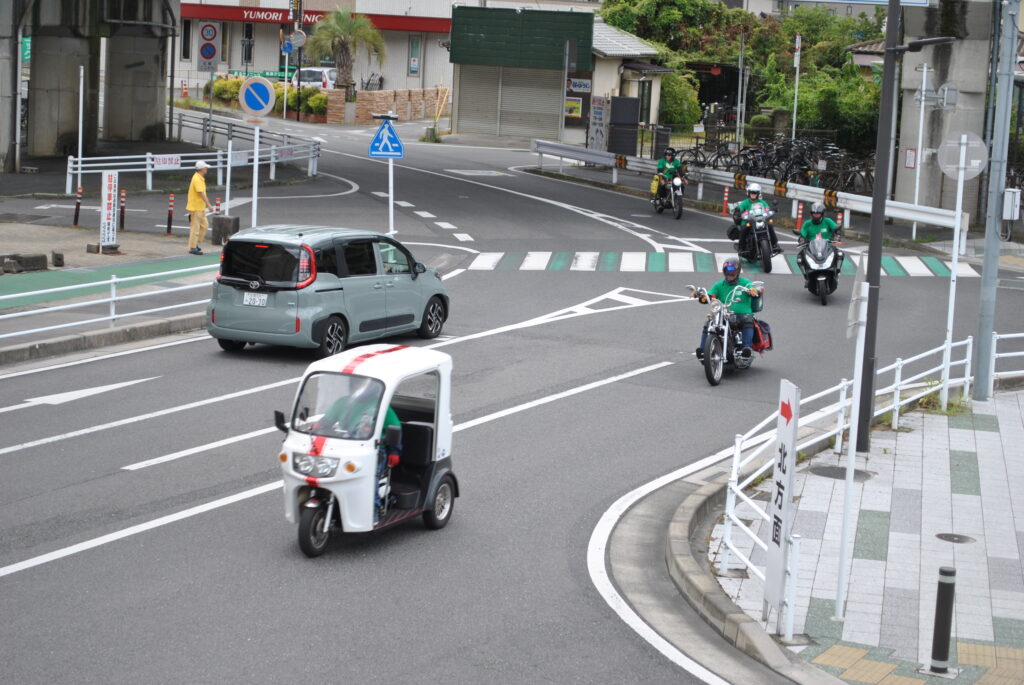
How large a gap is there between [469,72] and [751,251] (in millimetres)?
34332

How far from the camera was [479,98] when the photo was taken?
59.8 m

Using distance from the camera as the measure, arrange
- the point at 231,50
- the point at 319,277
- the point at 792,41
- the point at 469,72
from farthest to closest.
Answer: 1. the point at 231,50
2. the point at 792,41
3. the point at 469,72
4. the point at 319,277

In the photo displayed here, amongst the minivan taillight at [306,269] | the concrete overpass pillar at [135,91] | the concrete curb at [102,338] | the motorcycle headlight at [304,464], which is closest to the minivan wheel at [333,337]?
the minivan taillight at [306,269]

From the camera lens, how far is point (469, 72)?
5928 cm

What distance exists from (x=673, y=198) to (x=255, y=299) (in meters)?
19.3

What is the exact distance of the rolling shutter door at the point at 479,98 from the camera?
59.2 metres

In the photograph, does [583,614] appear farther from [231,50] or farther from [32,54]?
[231,50]

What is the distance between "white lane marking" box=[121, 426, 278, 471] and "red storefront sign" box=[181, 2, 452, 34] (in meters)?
68.1

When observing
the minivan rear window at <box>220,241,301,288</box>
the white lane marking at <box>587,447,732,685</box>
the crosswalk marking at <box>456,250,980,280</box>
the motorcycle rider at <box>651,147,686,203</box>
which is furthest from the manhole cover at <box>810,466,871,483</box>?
the motorcycle rider at <box>651,147,686,203</box>

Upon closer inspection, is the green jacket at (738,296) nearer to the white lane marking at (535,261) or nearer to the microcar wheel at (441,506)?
the microcar wheel at (441,506)

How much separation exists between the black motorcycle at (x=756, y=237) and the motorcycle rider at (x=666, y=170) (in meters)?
7.40

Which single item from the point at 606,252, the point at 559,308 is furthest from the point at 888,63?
the point at 606,252

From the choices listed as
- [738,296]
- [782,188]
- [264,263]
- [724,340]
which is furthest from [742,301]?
[782,188]

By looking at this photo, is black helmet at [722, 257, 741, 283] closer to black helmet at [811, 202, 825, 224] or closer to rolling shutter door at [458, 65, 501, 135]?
black helmet at [811, 202, 825, 224]
